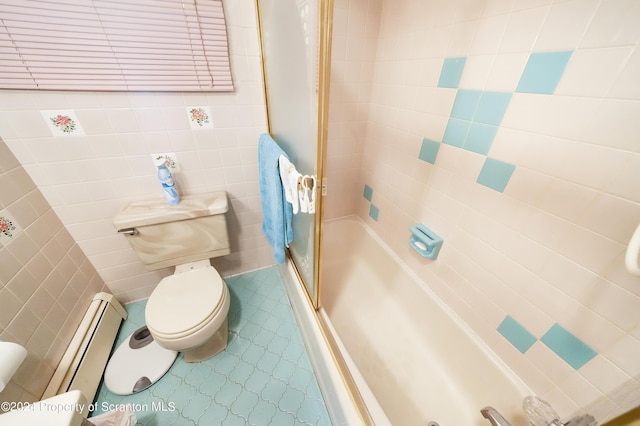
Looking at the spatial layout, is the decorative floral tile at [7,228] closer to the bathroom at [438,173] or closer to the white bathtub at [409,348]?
the bathroom at [438,173]

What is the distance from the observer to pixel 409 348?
127 centimetres

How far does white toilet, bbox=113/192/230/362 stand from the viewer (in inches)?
38.4

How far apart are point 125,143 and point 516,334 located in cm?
187

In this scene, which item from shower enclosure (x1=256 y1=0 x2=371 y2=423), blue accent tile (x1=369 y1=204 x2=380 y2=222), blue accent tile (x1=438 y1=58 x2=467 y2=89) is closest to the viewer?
shower enclosure (x1=256 y1=0 x2=371 y2=423)

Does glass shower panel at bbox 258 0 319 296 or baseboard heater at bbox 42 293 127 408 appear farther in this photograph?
baseboard heater at bbox 42 293 127 408

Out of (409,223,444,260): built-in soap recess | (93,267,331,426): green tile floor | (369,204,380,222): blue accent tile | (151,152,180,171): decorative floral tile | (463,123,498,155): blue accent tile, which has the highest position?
(463,123,498,155): blue accent tile

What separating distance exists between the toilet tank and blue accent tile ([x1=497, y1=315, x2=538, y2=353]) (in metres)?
1.37

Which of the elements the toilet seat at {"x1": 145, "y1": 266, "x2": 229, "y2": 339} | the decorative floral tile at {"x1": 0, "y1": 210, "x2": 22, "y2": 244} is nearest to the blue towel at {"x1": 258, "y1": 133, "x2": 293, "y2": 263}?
the toilet seat at {"x1": 145, "y1": 266, "x2": 229, "y2": 339}

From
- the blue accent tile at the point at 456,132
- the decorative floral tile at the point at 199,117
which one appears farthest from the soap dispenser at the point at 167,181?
the blue accent tile at the point at 456,132

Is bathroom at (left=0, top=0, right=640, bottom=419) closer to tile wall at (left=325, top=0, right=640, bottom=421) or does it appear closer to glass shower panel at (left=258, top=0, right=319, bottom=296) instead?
tile wall at (left=325, top=0, right=640, bottom=421)

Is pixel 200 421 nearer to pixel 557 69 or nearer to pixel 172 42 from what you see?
pixel 172 42

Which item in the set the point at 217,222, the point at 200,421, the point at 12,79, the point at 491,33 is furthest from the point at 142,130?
the point at 491,33

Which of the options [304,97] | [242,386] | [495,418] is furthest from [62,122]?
[495,418]

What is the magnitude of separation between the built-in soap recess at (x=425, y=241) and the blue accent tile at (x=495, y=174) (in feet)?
1.19
